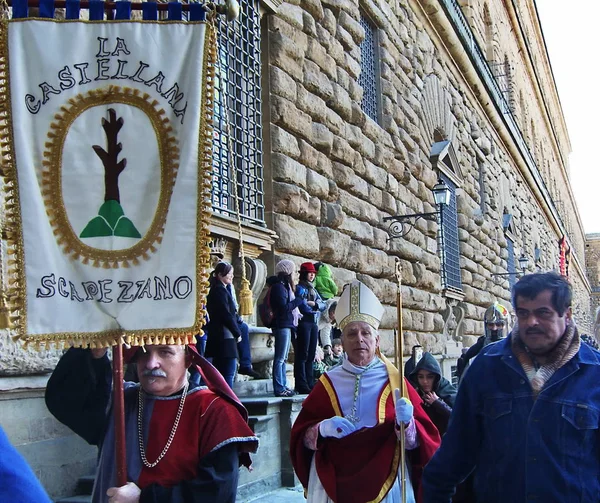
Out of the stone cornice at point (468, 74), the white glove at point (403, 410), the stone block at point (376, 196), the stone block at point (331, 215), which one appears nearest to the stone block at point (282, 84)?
the stone block at point (331, 215)

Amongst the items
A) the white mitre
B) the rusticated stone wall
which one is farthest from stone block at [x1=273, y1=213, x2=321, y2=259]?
the white mitre

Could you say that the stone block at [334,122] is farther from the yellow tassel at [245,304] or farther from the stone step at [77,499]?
the stone step at [77,499]

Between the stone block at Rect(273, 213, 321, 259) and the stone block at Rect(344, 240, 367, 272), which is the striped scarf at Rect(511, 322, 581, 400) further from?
the stone block at Rect(344, 240, 367, 272)

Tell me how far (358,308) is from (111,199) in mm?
1990

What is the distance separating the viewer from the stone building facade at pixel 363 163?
313 inches

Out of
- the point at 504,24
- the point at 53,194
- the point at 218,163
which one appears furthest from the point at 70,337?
the point at 504,24

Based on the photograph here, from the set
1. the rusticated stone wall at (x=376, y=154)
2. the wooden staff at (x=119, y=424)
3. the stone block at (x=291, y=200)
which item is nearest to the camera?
the wooden staff at (x=119, y=424)

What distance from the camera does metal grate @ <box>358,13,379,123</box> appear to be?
1208 centimetres

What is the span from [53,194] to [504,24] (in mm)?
28512

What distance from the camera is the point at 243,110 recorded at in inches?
329

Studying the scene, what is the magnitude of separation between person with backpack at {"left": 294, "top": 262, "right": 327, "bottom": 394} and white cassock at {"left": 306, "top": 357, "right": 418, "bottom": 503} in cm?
306

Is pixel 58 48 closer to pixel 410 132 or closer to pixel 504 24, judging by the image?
pixel 410 132

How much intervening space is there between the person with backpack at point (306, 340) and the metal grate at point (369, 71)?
Result: 5.00 m

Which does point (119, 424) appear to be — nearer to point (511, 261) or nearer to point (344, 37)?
point (344, 37)
